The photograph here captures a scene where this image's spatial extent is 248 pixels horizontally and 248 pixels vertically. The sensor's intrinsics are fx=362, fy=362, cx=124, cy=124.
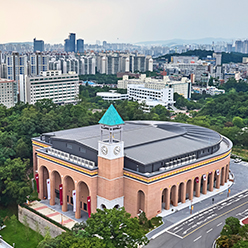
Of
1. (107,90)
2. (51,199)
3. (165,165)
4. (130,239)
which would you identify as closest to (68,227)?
Answer: (51,199)

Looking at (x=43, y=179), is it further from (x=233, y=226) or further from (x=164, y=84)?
(x=164, y=84)

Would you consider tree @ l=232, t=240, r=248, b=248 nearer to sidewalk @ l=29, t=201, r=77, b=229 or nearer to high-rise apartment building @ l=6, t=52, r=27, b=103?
sidewalk @ l=29, t=201, r=77, b=229

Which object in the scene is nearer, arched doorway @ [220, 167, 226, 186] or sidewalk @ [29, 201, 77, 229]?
sidewalk @ [29, 201, 77, 229]

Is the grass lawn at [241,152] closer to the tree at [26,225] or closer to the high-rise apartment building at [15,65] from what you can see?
the tree at [26,225]

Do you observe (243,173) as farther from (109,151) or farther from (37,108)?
(37,108)

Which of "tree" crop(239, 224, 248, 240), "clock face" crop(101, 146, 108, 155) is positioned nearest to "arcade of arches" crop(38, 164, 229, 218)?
"clock face" crop(101, 146, 108, 155)

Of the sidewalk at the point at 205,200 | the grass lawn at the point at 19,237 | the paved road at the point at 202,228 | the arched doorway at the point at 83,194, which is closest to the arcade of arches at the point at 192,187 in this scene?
the sidewalk at the point at 205,200
